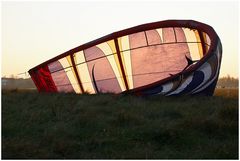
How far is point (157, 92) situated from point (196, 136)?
5.28 metres

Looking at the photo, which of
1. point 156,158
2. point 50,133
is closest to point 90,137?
point 50,133

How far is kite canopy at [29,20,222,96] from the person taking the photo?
15.4 meters

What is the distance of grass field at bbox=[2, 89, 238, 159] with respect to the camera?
676cm

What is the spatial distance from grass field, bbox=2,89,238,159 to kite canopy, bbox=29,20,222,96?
459cm

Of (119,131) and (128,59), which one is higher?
(119,131)

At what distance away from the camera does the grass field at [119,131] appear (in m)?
6.76

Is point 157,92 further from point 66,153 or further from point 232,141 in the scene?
point 66,153

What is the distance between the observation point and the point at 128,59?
54.1ft

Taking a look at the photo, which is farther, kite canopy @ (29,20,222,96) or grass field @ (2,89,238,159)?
kite canopy @ (29,20,222,96)

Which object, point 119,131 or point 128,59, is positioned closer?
point 119,131

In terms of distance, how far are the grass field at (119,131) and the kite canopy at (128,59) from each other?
181 inches

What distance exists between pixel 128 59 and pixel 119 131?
8.72m

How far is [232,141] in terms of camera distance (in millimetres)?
7430

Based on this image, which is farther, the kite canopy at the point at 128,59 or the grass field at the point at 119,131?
the kite canopy at the point at 128,59
